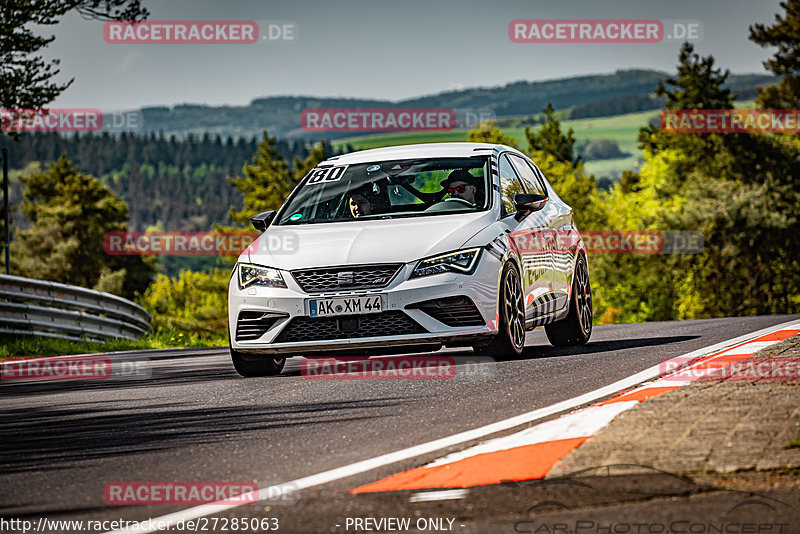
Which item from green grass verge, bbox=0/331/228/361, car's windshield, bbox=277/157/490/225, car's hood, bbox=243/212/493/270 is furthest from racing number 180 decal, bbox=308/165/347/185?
→ green grass verge, bbox=0/331/228/361

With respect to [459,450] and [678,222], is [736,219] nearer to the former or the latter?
[678,222]

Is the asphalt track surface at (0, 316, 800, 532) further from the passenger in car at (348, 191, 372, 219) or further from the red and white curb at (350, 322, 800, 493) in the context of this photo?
the passenger in car at (348, 191, 372, 219)

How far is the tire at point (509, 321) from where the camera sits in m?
9.29

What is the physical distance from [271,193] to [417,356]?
68586mm

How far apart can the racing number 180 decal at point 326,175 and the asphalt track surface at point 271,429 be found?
5.83 feet

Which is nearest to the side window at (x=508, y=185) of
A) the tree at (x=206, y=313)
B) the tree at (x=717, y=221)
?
the tree at (x=717, y=221)

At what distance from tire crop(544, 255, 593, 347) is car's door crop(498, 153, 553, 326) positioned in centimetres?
81

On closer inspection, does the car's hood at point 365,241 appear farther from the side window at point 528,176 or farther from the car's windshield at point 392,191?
the side window at point 528,176

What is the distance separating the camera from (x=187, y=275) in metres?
116

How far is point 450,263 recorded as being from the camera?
8984 millimetres

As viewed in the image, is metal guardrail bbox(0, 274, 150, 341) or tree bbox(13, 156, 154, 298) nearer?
metal guardrail bbox(0, 274, 150, 341)

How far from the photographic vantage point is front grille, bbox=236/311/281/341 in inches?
357

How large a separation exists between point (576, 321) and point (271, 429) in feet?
17.9

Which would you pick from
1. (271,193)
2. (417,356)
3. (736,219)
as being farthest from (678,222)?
(417,356)
